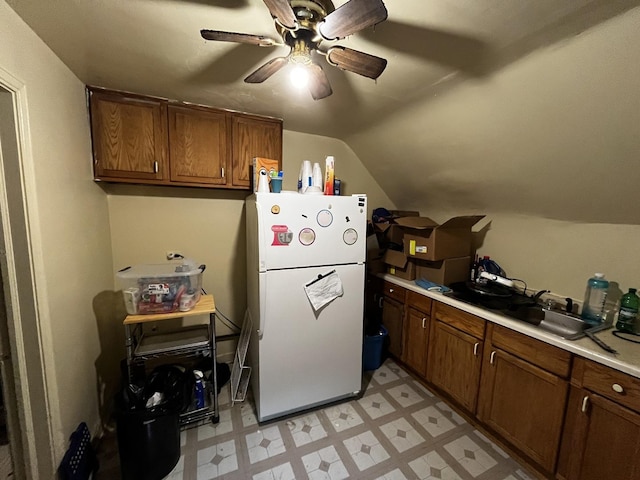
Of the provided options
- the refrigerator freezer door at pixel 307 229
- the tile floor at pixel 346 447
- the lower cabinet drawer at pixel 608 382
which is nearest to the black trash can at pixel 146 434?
the tile floor at pixel 346 447

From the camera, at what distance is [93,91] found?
5.68 feet

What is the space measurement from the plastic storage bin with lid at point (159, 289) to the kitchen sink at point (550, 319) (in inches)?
81.5

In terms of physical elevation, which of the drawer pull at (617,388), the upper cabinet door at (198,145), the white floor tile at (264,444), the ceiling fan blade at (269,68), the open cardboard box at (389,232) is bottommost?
the white floor tile at (264,444)

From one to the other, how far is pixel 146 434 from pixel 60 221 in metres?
1.20

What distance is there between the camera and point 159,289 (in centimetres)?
166

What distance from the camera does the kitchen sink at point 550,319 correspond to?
1.65 m

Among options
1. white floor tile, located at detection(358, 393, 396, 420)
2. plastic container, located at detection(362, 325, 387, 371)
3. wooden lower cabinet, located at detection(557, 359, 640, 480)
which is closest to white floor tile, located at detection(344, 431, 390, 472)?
white floor tile, located at detection(358, 393, 396, 420)

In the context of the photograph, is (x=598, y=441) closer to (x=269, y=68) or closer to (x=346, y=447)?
(x=346, y=447)

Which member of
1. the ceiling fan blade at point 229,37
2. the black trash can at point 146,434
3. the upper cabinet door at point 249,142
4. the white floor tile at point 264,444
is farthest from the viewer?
the upper cabinet door at point 249,142

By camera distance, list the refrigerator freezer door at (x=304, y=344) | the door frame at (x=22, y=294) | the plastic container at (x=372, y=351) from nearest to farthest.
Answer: the door frame at (x=22, y=294), the refrigerator freezer door at (x=304, y=344), the plastic container at (x=372, y=351)

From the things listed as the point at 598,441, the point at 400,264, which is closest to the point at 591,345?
the point at 598,441

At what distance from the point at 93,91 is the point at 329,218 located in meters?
1.76

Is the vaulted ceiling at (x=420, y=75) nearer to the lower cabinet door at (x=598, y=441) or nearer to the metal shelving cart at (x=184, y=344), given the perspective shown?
the lower cabinet door at (x=598, y=441)

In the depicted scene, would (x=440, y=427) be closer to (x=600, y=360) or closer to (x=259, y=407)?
(x=600, y=360)
